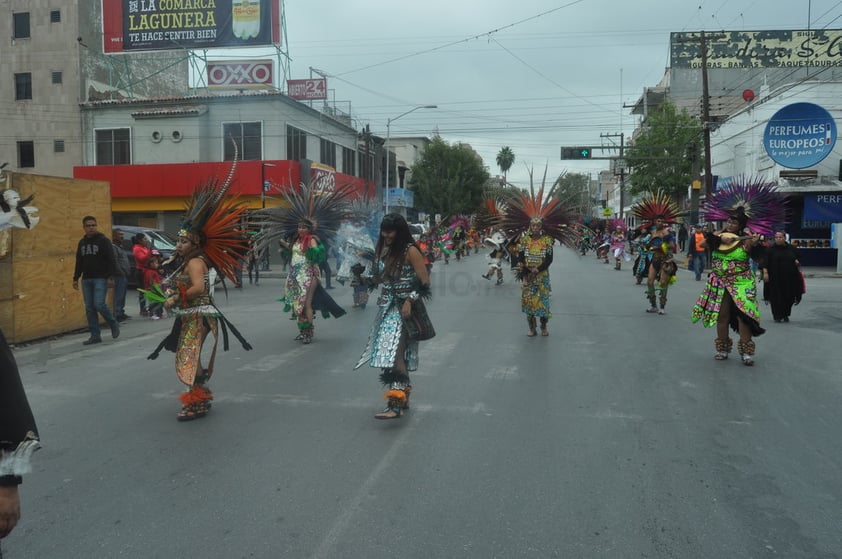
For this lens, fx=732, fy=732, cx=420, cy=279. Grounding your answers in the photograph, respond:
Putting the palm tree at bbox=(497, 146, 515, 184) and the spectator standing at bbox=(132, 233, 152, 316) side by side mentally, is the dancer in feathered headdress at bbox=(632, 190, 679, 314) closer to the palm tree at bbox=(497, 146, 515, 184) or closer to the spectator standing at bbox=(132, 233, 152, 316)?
the spectator standing at bbox=(132, 233, 152, 316)

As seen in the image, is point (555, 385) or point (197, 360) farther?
point (555, 385)

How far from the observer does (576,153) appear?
35938mm

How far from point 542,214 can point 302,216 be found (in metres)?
3.79

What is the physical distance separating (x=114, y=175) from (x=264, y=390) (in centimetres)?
2927

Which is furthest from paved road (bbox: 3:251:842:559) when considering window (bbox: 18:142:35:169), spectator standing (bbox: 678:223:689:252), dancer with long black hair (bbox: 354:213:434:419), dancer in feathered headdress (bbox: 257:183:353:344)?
window (bbox: 18:142:35:169)

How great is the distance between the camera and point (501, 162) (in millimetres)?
106438

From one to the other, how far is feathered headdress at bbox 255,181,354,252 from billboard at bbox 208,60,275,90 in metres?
23.2

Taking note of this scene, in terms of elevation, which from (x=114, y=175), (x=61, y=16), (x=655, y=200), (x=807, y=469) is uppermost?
(x=61, y=16)

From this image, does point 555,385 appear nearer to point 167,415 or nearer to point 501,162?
point 167,415

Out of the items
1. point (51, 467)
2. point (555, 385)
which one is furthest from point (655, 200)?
point (51, 467)

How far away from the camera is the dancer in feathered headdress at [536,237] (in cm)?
1082

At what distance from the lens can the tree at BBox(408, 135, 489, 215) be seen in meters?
57.4

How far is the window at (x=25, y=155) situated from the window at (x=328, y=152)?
1380 centimetres

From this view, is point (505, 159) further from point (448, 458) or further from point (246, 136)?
point (448, 458)
